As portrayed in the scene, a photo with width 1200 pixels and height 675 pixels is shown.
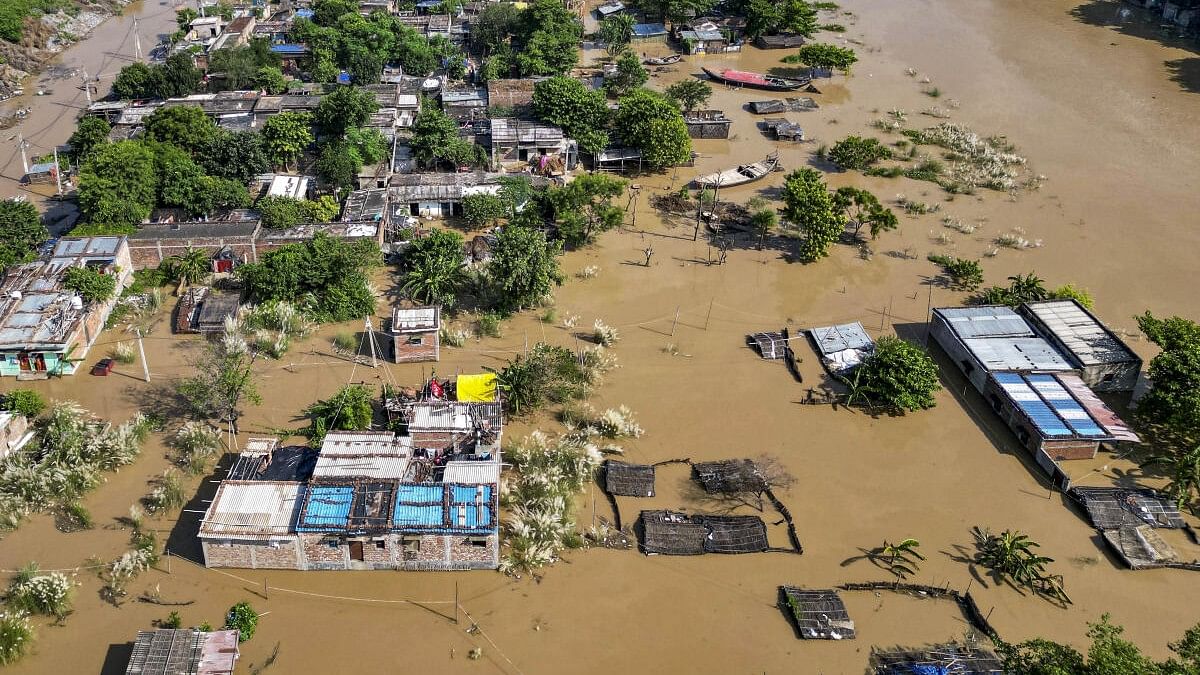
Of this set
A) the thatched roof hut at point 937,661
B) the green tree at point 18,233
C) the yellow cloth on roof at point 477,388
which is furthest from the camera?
the green tree at point 18,233

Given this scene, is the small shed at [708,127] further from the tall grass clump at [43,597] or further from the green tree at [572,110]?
the tall grass clump at [43,597]

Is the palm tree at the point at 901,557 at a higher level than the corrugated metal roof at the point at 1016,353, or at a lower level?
lower

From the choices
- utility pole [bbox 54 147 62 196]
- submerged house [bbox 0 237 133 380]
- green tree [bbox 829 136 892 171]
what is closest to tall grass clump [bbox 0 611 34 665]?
submerged house [bbox 0 237 133 380]

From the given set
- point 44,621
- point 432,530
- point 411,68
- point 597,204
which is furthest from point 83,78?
point 432,530

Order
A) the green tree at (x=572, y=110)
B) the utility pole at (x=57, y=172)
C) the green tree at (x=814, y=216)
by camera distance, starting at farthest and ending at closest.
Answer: the green tree at (x=572, y=110) → the utility pole at (x=57, y=172) → the green tree at (x=814, y=216)

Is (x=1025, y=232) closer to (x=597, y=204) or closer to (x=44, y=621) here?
(x=597, y=204)

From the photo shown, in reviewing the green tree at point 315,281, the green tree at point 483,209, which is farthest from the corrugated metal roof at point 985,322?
the green tree at point 315,281

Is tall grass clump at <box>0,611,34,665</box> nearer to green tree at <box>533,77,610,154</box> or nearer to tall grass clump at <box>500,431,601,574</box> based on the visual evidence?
tall grass clump at <box>500,431,601,574</box>
